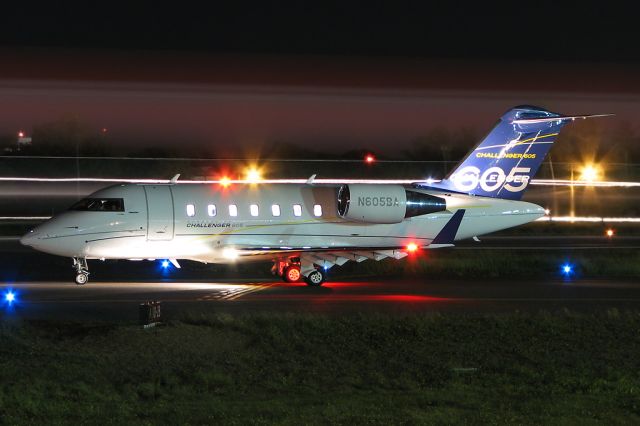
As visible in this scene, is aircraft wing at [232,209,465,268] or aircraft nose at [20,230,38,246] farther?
aircraft wing at [232,209,465,268]

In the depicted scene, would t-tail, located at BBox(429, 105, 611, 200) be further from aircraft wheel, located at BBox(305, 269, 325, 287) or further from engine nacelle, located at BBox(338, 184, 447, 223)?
aircraft wheel, located at BBox(305, 269, 325, 287)

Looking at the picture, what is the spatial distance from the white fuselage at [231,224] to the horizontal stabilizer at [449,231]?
0.43 metres

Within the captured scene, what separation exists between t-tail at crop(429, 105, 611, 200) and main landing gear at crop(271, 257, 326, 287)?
587 centimetres

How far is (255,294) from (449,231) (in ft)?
24.5

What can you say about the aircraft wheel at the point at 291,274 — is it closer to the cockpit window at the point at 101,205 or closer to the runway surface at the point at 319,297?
the runway surface at the point at 319,297

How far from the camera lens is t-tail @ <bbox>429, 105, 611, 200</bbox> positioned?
104 feet

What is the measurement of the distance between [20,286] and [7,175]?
153 feet

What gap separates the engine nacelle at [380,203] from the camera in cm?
2977

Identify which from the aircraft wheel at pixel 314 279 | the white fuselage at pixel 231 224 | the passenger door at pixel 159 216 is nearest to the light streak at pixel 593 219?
the white fuselage at pixel 231 224

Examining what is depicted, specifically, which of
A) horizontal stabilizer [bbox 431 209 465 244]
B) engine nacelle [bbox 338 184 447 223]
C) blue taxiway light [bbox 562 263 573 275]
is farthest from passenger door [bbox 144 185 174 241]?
blue taxiway light [bbox 562 263 573 275]

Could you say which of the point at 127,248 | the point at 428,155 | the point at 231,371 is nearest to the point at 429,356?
the point at 231,371

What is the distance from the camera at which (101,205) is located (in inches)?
1118

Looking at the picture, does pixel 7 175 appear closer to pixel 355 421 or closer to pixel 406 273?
pixel 406 273

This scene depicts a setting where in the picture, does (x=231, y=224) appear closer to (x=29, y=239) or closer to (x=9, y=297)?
(x=29, y=239)
